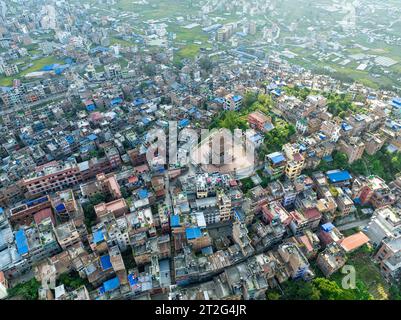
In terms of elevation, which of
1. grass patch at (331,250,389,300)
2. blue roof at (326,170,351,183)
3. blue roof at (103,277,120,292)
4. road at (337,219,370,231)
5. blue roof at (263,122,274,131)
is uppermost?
blue roof at (263,122,274,131)

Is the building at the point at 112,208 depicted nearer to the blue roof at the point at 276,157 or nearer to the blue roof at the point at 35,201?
the blue roof at the point at 35,201

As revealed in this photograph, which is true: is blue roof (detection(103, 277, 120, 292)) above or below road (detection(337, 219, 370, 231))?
above

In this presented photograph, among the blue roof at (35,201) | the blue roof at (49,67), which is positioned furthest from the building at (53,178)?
the blue roof at (49,67)

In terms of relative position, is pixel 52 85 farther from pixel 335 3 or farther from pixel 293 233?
pixel 335 3

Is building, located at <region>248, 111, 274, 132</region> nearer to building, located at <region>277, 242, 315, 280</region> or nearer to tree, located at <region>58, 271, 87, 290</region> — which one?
building, located at <region>277, 242, 315, 280</region>

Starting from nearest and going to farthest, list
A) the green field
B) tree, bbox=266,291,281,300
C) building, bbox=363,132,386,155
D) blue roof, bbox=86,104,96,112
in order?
tree, bbox=266,291,281,300 → building, bbox=363,132,386,155 → blue roof, bbox=86,104,96,112 → the green field

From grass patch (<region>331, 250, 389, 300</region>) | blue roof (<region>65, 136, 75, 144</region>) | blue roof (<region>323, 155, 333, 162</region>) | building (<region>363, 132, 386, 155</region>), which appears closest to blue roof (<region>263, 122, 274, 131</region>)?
blue roof (<region>323, 155, 333, 162</region>)
